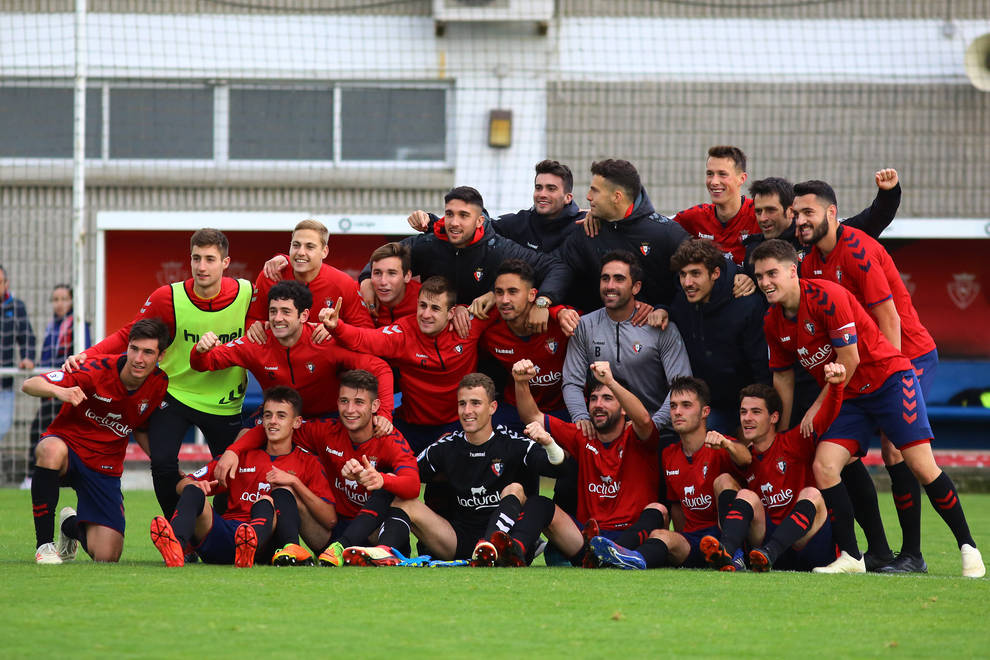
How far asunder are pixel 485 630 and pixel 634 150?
10.5 m

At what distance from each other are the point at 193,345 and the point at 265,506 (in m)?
1.23

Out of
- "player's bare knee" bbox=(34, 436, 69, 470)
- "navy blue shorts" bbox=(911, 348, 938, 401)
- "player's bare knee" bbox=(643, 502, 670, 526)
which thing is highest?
"navy blue shorts" bbox=(911, 348, 938, 401)

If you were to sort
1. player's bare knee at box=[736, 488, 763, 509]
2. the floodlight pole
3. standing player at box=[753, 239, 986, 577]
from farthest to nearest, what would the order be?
the floodlight pole < player's bare knee at box=[736, 488, 763, 509] < standing player at box=[753, 239, 986, 577]

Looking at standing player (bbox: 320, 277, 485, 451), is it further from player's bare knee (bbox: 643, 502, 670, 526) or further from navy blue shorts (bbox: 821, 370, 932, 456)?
navy blue shorts (bbox: 821, 370, 932, 456)

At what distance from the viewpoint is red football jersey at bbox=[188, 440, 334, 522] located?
7.03m

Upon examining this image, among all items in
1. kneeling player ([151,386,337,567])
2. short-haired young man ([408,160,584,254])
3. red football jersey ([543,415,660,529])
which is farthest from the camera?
short-haired young man ([408,160,584,254])

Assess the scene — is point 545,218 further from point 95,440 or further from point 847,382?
point 95,440

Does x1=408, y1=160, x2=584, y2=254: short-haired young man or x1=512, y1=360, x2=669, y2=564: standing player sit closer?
x1=512, y1=360, x2=669, y2=564: standing player

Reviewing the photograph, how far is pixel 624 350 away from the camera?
24.1 feet

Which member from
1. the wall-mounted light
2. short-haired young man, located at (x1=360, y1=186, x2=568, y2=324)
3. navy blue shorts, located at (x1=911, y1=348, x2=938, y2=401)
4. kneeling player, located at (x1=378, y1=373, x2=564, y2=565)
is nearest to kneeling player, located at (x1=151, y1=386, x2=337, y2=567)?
kneeling player, located at (x1=378, y1=373, x2=564, y2=565)

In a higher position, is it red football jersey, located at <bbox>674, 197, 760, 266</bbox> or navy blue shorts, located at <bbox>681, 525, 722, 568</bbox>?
red football jersey, located at <bbox>674, 197, 760, 266</bbox>

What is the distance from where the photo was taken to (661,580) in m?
6.05

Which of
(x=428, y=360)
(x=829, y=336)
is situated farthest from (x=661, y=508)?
(x=428, y=360)

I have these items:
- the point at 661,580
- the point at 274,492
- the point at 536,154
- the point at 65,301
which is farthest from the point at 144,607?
the point at 536,154
